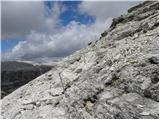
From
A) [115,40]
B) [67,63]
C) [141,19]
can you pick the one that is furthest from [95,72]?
[141,19]

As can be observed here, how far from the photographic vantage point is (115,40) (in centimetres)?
1602

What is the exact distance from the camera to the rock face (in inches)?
416

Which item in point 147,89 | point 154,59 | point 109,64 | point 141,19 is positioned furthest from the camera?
point 141,19

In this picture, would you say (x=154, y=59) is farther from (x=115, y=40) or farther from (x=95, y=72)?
(x=115, y=40)

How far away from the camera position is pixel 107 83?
1232cm

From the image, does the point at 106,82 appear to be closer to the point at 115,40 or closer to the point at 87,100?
the point at 87,100

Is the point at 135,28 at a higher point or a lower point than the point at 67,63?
higher

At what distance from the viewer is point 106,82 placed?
12406 millimetres

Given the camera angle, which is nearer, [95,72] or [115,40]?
[95,72]

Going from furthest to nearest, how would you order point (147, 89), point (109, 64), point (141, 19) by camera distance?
point (141, 19), point (109, 64), point (147, 89)

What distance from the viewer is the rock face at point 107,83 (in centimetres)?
1055

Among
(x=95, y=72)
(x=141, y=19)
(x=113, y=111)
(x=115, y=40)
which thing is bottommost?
(x=113, y=111)

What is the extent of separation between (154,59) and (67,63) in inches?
294

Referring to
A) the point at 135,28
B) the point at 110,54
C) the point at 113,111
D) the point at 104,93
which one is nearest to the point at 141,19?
the point at 135,28
